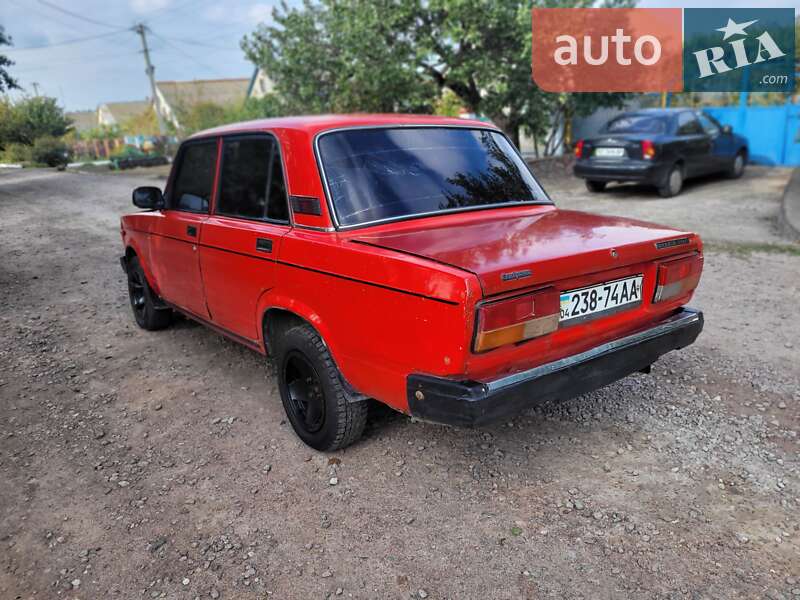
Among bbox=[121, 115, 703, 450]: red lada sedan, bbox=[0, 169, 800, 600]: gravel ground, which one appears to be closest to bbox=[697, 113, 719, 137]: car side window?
bbox=[0, 169, 800, 600]: gravel ground

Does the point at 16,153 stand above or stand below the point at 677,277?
above

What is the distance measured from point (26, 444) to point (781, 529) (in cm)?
387

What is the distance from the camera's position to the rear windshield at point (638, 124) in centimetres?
1037

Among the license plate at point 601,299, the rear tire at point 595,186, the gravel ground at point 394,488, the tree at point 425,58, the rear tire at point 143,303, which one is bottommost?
the gravel ground at point 394,488

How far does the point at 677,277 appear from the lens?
9.45 ft

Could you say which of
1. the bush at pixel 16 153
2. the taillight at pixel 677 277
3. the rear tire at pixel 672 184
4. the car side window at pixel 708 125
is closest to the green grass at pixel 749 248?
the rear tire at pixel 672 184

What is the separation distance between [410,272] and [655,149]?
935 centimetres

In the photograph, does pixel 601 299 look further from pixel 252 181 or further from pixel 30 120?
pixel 30 120

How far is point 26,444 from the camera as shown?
10.8 feet

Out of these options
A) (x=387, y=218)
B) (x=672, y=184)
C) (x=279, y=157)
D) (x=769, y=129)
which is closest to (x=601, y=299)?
(x=387, y=218)

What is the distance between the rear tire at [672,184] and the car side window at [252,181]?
916 cm

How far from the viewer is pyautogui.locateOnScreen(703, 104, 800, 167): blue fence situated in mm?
13836

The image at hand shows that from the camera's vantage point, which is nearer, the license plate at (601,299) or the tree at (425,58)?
the license plate at (601,299)

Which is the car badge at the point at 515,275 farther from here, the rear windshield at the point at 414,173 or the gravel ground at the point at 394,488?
the gravel ground at the point at 394,488
